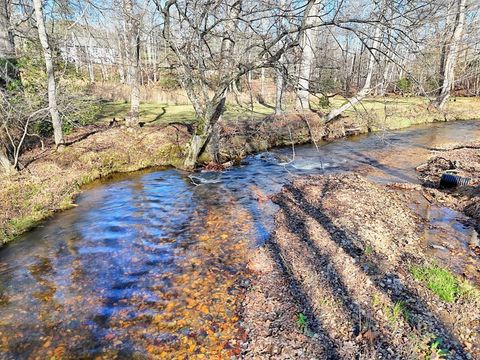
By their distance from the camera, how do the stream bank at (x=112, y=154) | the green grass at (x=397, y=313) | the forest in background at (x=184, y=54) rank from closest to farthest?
the green grass at (x=397, y=313) < the forest in background at (x=184, y=54) < the stream bank at (x=112, y=154)

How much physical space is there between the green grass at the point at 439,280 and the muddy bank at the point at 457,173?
294 centimetres

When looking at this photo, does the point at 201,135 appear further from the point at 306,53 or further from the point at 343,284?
the point at 306,53

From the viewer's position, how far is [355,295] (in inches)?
218

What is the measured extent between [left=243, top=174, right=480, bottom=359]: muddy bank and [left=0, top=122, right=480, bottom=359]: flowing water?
54cm

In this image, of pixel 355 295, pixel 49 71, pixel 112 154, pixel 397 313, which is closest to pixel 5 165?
pixel 49 71

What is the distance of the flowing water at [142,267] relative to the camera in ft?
16.5

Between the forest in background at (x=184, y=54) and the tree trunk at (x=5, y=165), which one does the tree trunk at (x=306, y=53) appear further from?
the tree trunk at (x=5, y=165)

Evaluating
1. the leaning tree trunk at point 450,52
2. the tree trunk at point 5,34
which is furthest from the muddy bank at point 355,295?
the tree trunk at point 5,34

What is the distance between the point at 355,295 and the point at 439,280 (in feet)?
4.67

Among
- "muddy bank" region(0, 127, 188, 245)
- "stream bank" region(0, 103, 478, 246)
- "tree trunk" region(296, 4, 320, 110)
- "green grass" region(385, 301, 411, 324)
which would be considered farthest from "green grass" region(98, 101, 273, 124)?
"green grass" region(385, 301, 411, 324)

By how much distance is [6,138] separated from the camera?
39.5ft

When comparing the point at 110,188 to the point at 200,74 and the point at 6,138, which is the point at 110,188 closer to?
the point at 6,138

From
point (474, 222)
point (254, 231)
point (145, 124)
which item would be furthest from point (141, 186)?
point (474, 222)

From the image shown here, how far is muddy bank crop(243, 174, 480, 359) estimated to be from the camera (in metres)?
4.61
